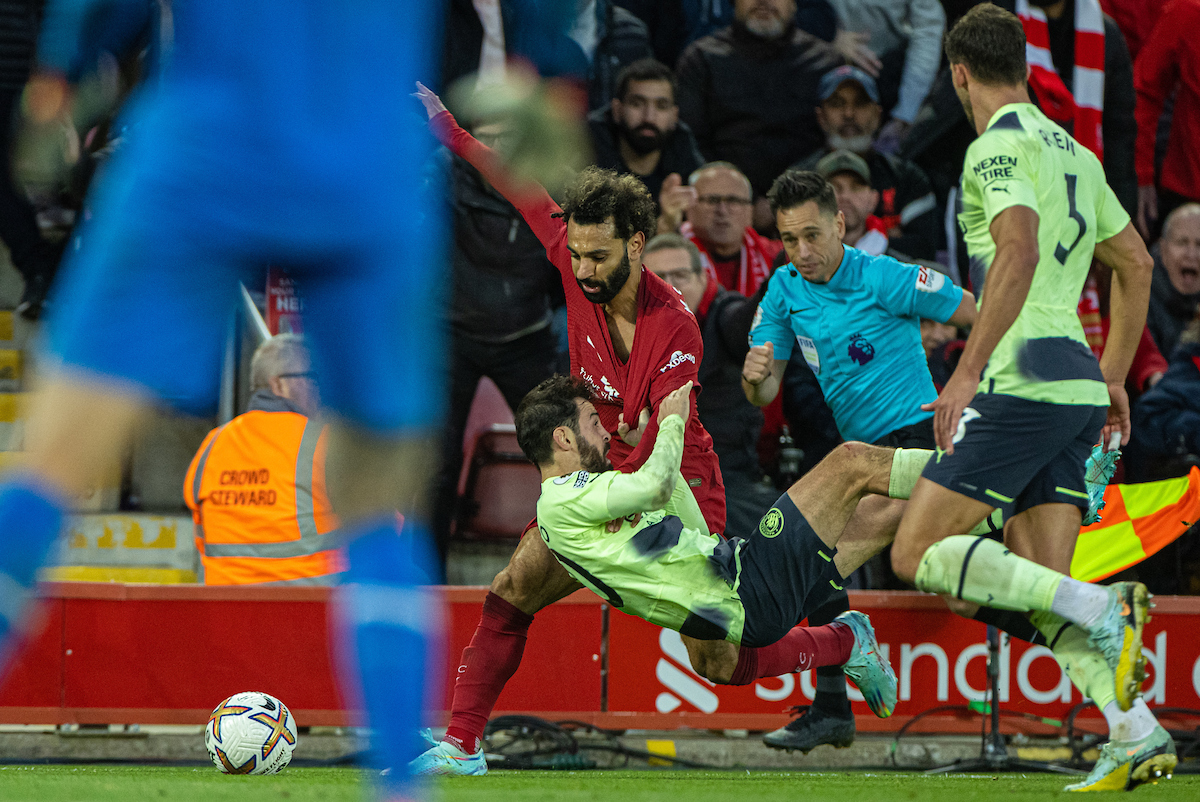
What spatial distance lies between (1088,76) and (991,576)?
5.93 metres

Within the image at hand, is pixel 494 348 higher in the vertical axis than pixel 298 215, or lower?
lower

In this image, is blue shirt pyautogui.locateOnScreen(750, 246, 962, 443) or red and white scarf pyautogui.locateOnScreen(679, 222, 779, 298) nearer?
blue shirt pyautogui.locateOnScreen(750, 246, 962, 443)

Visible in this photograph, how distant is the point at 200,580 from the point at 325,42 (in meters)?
6.18

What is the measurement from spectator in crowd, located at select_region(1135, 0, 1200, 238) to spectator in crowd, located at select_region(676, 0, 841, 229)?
226 centimetres

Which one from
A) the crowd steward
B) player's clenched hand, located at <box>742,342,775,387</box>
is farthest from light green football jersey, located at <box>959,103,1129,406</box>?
the crowd steward

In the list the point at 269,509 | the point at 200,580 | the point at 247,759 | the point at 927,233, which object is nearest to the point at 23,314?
the point at 200,580

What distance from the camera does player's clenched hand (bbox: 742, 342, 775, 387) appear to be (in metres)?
5.84

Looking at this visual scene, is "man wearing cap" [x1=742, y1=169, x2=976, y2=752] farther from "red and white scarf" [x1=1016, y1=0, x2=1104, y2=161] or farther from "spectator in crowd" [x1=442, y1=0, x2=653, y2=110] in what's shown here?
"red and white scarf" [x1=1016, y1=0, x2=1104, y2=161]

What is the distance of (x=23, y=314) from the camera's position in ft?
29.3

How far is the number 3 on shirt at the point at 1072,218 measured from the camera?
443 cm

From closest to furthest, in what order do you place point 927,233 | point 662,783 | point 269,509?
point 662,783
point 269,509
point 927,233

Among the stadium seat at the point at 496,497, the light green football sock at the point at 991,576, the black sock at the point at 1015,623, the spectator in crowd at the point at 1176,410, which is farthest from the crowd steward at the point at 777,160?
the light green football sock at the point at 991,576

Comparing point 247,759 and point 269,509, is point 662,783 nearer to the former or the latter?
point 247,759

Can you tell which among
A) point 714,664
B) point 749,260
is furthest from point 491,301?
point 714,664
